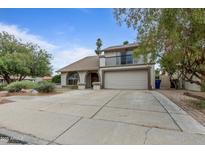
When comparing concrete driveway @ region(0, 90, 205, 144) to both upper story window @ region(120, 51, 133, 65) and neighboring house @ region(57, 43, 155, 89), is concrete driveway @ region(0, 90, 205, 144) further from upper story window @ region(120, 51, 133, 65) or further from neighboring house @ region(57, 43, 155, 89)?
upper story window @ region(120, 51, 133, 65)

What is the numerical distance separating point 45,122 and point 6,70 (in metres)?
17.4

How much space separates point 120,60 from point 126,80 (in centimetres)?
251

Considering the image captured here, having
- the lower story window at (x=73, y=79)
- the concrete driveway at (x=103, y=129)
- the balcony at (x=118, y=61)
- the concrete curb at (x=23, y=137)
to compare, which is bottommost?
the concrete curb at (x=23, y=137)

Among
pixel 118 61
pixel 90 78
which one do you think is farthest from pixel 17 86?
pixel 118 61

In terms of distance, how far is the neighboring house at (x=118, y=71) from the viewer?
704 inches

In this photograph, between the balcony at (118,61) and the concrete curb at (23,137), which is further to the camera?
the balcony at (118,61)

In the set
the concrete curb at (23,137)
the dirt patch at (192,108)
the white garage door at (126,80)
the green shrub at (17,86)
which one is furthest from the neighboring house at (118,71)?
the concrete curb at (23,137)

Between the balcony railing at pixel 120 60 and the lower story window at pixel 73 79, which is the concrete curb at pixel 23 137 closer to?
the balcony railing at pixel 120 60

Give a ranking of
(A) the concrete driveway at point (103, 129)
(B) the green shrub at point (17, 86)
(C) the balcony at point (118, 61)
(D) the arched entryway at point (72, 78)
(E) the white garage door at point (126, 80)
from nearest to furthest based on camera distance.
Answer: (A) the concrete driveway at point (103, 129) < (B) the green shrub at point (17, 86) < (E) the white garage door at point (126, 80) < (C) the balcony at point (118, 61) < (D) the arched entryway at point (72, 78)

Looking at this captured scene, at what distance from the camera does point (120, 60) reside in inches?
757

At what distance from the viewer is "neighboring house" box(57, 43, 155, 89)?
58.6 ft

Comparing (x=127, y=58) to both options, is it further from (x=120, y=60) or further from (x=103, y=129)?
(x=103, y=129)

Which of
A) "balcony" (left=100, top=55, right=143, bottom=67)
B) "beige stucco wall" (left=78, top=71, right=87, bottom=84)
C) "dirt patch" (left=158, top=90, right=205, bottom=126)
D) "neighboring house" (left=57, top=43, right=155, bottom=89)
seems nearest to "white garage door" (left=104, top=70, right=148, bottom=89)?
"neighboring house" (left=57, top=43, right=155, bottom=89)

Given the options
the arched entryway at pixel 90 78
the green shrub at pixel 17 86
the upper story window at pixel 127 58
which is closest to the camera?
the green shrub at pixel 17 86
